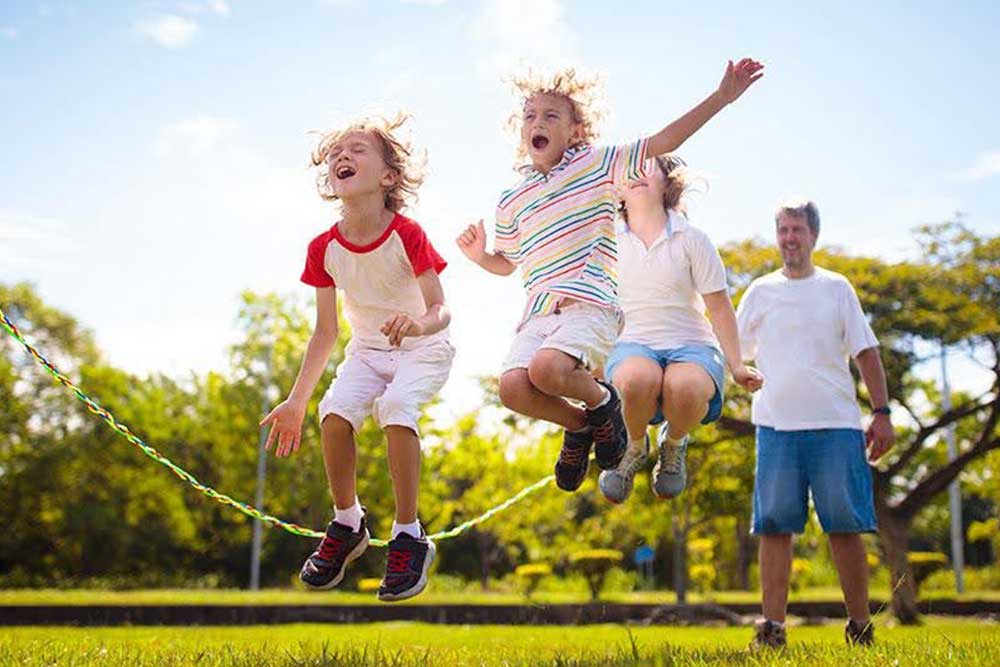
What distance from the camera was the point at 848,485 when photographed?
6.07 metres

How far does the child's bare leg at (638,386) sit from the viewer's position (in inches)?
219

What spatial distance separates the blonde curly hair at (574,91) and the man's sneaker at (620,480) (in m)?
1.79

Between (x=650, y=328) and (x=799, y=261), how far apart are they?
1274 mm

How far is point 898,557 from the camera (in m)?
17.1

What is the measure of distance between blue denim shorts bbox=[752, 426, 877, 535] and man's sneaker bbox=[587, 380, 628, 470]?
126cm

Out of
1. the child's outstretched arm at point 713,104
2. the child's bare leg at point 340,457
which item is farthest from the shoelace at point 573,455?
the child's outstretched arm at point 713,104

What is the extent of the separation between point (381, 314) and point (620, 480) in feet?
5.34

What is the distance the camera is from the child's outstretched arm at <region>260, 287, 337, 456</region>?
16.5 feet

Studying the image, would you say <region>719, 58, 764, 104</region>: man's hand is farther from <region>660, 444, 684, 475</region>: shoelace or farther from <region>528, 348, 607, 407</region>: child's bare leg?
<region>660, 444, 684, 475</region>: shoelace

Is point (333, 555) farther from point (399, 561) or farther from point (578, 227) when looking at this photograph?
point (578, 227)

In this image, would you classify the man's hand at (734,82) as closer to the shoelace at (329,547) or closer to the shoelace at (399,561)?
the shoelace at (399,561)

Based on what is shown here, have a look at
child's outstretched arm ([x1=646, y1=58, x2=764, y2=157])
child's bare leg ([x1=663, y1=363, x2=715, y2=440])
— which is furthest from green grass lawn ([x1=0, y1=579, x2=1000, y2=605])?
child's outstretched arm ([x1=646, y1=58, x2=764, y2=157])

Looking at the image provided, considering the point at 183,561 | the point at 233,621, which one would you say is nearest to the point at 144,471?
the point at 183,561

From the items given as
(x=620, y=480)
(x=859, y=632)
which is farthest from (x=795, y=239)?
(x=859, y=632)
